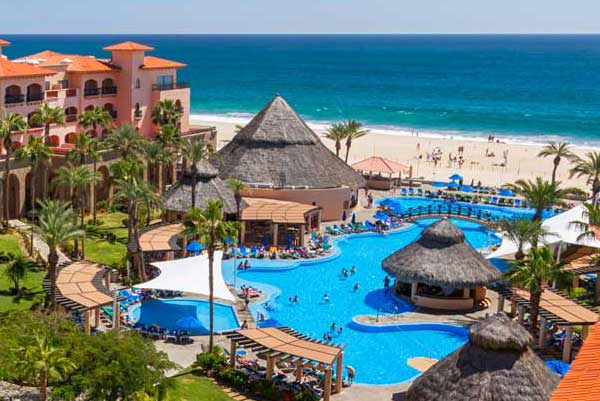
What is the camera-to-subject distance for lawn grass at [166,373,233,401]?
2784 centimetres

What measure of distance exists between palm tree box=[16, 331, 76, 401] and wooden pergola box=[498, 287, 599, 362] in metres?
19.9

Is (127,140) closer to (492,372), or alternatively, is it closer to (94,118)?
(94,118)

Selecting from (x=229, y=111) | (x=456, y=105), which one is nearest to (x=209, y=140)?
(x=229, y=111)

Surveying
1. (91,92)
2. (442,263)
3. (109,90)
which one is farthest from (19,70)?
(442,263)

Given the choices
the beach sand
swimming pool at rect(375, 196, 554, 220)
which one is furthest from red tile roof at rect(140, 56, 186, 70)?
the beach sand

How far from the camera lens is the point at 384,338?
3625cm

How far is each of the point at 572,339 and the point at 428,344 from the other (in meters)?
6.20

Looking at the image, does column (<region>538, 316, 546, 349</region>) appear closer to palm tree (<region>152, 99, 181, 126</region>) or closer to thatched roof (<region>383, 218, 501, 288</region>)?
thatched roof (<region>383, 218, 501, 288</region>)

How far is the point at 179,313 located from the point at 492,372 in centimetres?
1682

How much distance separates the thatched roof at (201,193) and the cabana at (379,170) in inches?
729

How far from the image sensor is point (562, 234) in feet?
147

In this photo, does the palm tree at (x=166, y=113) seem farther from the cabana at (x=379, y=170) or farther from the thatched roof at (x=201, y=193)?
the cabana at (x=379, y=170)

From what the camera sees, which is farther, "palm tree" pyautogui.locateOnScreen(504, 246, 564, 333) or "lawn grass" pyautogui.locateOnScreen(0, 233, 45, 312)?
"lawn grass" pyautogui.locateOnScreen(0, 233, 45, 312)

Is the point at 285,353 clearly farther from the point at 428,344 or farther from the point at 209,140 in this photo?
the point at 209,140
